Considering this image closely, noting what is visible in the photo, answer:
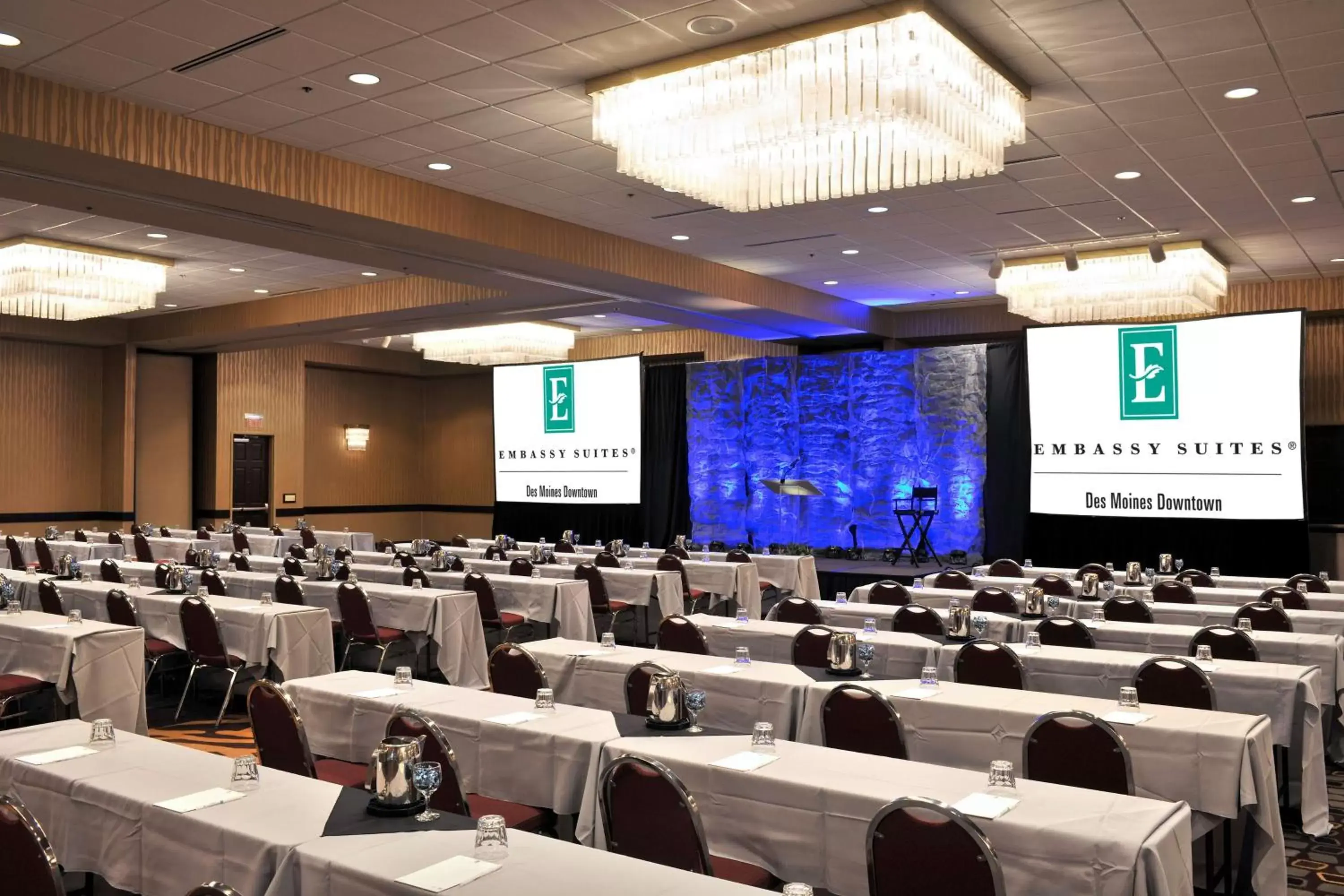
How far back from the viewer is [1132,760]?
448 centimetres

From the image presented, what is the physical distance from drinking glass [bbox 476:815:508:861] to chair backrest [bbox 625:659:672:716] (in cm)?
212

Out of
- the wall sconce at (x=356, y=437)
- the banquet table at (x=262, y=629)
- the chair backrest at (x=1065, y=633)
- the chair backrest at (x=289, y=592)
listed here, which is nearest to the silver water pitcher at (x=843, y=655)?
the chair backrest at (x=1065, y=633)

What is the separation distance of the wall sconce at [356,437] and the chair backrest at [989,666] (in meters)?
18.2

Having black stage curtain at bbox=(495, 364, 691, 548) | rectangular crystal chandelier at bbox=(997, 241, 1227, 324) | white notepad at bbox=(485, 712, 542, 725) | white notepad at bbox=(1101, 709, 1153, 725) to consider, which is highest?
rectangular crystal chandelier at bbox=(997, 241, 1227, 324)

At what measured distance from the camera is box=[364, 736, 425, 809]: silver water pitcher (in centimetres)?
329

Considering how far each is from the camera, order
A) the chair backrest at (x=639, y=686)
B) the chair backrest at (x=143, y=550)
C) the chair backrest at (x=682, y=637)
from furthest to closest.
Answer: the chair backrest at (x=143, y=550), the chair backrest at (x=682, y=637), the chair backrest at (x=639, y=686)

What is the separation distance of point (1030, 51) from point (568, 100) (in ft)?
9.35

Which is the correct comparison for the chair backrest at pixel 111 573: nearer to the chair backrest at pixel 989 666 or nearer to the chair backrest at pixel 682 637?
the chair backrest at pixel 682 637

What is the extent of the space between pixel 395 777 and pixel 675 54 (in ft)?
15.5

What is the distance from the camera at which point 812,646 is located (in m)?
6.59

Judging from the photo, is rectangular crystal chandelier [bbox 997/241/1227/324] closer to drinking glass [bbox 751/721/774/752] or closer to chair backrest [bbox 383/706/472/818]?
drinking glass [bbox 751/721/774/752]

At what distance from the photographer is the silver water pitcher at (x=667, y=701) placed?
435 centimetres

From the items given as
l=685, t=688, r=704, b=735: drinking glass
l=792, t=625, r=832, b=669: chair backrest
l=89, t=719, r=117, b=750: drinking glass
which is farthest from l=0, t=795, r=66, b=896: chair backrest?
l=792, t=625, r=832, b=669: chair backrest

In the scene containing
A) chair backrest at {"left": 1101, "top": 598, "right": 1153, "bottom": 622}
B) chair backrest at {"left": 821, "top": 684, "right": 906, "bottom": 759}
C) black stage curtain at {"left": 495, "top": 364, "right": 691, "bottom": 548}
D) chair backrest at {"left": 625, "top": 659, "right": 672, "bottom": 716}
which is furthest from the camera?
black stage curtain at {"left": 495, "top": 364, "right": 691, "bottom": 548}
